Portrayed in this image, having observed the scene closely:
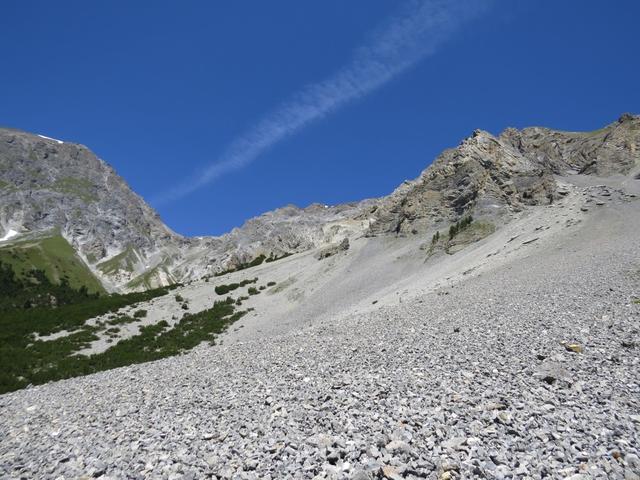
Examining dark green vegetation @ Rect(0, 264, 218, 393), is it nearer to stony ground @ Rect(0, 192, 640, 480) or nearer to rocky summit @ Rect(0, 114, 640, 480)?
rocky summit @ Rect(0, 114, 640, 480)

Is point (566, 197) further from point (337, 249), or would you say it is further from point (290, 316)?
point (290, 316)

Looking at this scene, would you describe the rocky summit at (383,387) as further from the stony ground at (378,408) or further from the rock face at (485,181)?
the rock face at (485,181)

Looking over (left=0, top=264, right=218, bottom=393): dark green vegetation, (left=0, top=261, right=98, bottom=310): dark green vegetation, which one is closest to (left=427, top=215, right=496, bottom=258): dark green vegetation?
(left=0, top=264, right=218, bottom=393): dark green vegetation

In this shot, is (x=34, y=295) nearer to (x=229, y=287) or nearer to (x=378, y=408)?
(x=229, y=287)

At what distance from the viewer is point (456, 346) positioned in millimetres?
16438

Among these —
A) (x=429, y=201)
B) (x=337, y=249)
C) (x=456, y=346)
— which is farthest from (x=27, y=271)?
(x=456, y=346)

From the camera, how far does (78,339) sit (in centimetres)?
3944

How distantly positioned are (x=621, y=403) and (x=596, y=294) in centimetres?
1459

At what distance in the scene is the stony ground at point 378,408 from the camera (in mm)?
8547

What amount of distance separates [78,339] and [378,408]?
37.9 meters

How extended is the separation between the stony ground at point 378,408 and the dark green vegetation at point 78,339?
10298mm

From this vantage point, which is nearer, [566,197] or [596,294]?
[596,294]

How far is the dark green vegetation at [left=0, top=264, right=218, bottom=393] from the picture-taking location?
1178 inches

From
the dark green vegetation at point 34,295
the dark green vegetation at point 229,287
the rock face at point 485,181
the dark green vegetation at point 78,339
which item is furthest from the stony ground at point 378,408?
the dark green vegetation at point 34,295
